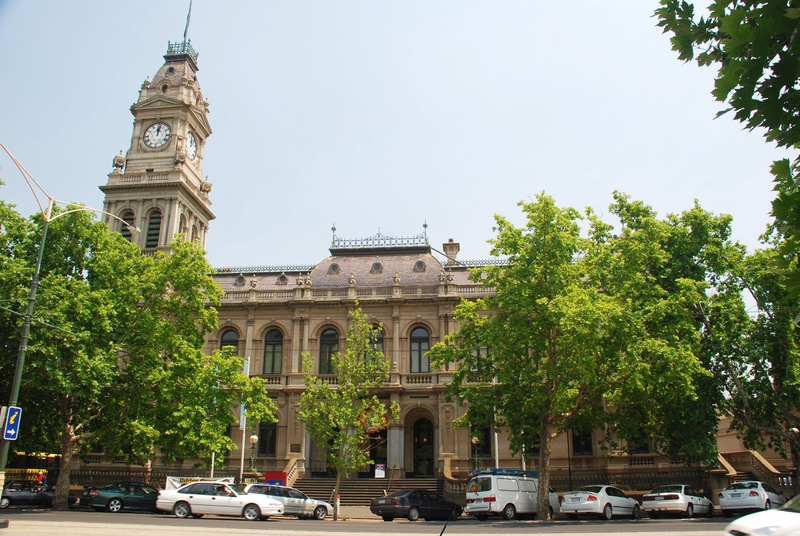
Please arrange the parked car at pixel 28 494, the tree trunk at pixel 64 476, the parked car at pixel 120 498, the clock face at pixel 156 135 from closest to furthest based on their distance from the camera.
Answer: the parked car at pixel 120 498
the tree trunk at pixel 64 476
the parked car at pixel 28 494
the clock face at pixel 156 135

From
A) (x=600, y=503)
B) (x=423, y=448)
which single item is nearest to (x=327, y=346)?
(x=423, y=448)

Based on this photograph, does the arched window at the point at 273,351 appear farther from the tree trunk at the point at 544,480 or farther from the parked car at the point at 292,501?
the tree trunk at the point at 544,480

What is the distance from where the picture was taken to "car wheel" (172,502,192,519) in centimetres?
2483

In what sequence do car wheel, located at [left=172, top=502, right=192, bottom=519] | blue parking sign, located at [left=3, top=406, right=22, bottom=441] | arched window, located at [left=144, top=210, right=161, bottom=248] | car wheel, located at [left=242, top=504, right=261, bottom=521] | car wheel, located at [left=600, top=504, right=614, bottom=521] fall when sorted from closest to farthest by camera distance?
blue parking sign, located at [left=3, top=406, right=22, bottom=441], car wheel, located at [left=242, top=504, right=261, bottom=521], car wheel, located at [left=172, top=502, right=192, bottom=519], car wheel, located at [left=600, top=504, right=614, bottom=521], arched window, located at [left=144, top=210, right=161, bottom=248]

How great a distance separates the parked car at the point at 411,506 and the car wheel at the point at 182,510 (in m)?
7.70

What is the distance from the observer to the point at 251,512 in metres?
24.8

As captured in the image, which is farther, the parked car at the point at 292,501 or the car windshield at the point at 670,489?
the car windshield at the point at 670,489

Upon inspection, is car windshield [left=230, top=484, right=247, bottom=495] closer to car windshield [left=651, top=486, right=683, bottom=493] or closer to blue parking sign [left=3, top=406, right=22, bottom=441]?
blue parking sign [left=3, top=406, right=22, bottom=441]

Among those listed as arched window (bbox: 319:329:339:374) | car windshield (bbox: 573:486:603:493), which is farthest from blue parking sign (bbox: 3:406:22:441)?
arched window (bbox: 319:329:339:374)

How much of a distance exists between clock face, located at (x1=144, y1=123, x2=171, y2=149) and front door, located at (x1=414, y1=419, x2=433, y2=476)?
96.0ft

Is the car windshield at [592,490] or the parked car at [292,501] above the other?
the car windshield at [592,490]

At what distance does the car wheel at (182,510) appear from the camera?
2483 cm

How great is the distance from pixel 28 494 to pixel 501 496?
22.0m

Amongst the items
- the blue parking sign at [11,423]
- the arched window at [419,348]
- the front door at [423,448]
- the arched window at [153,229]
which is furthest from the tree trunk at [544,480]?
the arched window at [153,229]
